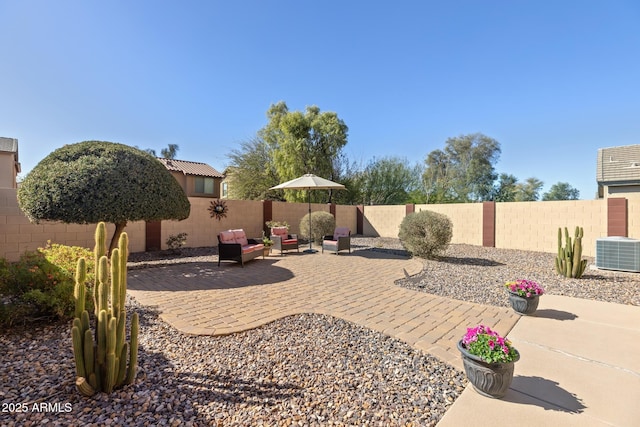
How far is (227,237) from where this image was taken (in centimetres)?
787

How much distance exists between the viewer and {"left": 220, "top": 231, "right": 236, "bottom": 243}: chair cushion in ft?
25.3

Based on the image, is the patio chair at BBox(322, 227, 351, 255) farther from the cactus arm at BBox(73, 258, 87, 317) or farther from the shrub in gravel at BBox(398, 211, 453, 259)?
the cactus arm at BBox(73, 258, 87, 317)

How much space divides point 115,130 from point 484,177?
32088 mm

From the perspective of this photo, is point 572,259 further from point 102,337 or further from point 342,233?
point 102,337

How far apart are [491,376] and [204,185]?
23280mm

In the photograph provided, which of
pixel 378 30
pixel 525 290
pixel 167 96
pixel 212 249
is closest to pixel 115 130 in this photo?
pixel 167 96

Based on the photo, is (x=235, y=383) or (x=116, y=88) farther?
(x=116, y=88)

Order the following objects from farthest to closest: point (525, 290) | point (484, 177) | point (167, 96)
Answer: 1. point (484, 177)
2. point (167, 96)
3. point (525, 290)

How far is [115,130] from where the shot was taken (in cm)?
1351

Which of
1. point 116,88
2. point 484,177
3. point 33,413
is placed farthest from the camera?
point 484,177

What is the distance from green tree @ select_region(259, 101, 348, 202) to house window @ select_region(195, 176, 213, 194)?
6.34 meters

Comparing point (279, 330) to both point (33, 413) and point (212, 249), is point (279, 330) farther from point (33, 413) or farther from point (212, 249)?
point (212, 249)

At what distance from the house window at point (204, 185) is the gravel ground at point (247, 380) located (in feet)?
65.8

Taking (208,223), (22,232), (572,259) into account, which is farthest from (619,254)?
(22,232)
